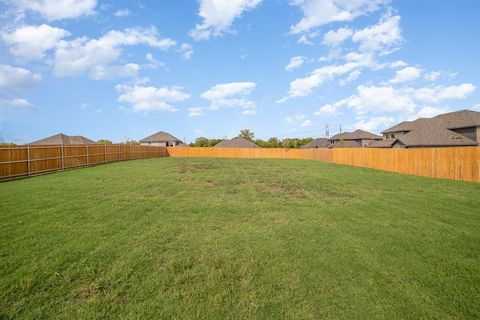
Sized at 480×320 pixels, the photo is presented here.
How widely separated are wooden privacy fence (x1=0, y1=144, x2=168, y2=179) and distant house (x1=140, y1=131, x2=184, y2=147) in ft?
118

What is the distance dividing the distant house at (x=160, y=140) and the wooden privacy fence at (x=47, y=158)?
35915mm

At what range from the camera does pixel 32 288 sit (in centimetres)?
306

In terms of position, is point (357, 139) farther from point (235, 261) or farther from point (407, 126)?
point (235, 261)

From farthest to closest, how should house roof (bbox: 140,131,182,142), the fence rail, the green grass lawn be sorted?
house roof (bbox: 140,131,182,142), the fence rail, the green grass lawn

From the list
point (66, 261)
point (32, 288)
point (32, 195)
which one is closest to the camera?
point (32, 288)

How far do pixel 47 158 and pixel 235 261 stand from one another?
16.1 m

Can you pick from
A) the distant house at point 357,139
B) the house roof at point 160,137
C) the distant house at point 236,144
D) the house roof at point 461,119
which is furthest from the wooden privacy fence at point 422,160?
the house roof at point 160,137

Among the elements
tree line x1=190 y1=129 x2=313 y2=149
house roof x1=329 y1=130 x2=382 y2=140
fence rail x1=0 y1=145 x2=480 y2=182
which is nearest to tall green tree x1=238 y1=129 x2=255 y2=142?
tree line x1=190 y1=129 x2=313 y2=149

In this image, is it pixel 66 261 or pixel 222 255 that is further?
pixel 222 255

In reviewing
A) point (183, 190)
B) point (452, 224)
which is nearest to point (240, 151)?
point (183, 190)

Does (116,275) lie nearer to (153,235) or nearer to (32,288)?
(32,288)

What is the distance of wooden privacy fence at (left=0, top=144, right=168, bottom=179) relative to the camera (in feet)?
42.5

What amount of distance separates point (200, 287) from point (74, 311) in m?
1.30

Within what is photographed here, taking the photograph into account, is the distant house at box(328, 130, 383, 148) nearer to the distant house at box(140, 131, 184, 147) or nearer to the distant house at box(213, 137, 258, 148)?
the distant house at box(213, 137, 258, 148)
